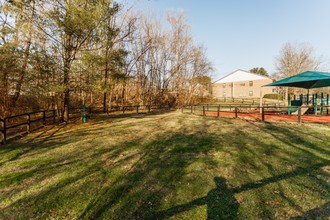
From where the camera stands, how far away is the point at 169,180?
3.56m

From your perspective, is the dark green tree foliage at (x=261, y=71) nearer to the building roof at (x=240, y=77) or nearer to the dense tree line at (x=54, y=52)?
the building roof at (x=240, y=77)

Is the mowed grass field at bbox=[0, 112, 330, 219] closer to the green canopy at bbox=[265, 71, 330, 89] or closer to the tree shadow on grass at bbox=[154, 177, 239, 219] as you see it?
the tree shadow on grass at bbox=[154, 177, 239, 219]

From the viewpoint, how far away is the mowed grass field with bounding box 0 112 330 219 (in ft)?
8.75

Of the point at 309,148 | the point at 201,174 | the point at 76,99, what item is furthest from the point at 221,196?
the point at 76,99

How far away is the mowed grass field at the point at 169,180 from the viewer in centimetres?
267

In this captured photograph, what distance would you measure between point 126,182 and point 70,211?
1070mm

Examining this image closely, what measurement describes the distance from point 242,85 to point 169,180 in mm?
45361

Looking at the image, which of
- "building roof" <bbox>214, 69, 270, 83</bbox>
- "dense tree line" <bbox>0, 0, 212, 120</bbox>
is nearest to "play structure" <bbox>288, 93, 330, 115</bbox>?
"dense tree line" <bbox>0, 0, 212, 120</bbox>

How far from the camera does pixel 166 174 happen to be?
12.6 ft

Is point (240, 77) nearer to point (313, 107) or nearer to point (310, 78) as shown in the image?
point (310, 78)

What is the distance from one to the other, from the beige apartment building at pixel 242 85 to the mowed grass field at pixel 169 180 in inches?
1452

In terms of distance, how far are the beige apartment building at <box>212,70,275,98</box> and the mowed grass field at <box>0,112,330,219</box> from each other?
36892mm

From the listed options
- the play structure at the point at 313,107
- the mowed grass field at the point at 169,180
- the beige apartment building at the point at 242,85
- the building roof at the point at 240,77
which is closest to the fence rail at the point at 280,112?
the play structure at the point at 313,107

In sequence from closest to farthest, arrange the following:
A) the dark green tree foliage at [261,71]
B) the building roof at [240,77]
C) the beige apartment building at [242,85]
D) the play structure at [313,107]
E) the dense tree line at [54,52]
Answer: the dense tree line at [54,52] → the play structure at [313,107] → the beige apartment building at [242,85] → the building roof at [240,77] → the dark green tree foliage at [261,71]
